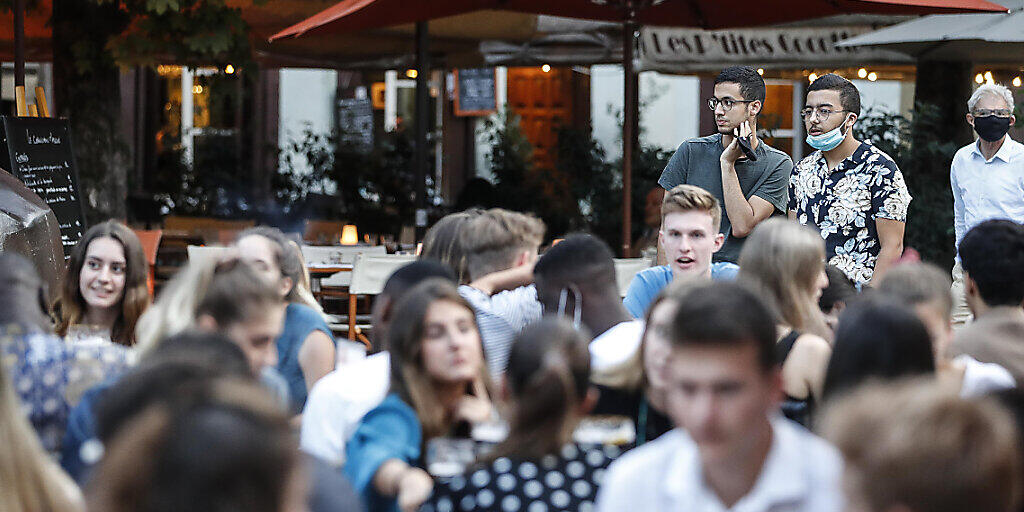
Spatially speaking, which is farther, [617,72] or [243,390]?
[617,72]

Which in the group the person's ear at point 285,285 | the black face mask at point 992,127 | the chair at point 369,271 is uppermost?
the black face mask at point 992,127

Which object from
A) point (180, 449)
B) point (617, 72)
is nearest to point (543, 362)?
point (180, 449)

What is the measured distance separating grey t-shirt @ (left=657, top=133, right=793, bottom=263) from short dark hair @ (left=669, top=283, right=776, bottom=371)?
327 cm

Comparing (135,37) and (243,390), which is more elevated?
(135,37)

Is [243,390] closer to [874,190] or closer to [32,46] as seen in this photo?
[874,190]

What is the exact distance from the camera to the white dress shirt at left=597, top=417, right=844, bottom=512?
7.82 feet

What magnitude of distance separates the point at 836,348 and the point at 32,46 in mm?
9944

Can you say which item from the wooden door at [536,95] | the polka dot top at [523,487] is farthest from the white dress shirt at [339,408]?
the wooden door at [536,95]

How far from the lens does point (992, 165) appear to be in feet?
22.1

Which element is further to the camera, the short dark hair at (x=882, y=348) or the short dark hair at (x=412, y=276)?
the short dark hair at (x=412, y=276)

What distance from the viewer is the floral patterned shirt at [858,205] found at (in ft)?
18.6

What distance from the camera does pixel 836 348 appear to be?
2855mm

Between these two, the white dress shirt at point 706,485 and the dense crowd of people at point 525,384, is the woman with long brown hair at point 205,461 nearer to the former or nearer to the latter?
the dense crowd of people at point 525,384

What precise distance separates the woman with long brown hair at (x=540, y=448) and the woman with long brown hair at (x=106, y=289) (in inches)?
96.1
